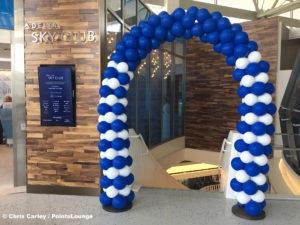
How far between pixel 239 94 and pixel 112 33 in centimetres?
275

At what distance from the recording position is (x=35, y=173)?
4203 mm

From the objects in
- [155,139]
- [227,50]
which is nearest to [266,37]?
[155,139]

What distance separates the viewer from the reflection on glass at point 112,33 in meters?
4.71

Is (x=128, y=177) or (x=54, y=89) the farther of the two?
(x=54, y=89)

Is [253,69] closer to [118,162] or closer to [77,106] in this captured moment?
[118,162]

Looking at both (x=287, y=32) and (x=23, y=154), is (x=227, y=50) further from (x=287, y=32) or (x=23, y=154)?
(x=287, y=32)

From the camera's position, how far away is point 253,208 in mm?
3254

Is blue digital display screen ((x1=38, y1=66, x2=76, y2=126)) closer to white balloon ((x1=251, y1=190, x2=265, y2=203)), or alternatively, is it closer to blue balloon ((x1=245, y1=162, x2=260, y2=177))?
blue balloon ((x1=245, y1=162, x2=260, y2=177))

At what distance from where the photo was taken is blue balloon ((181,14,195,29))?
10.7ft

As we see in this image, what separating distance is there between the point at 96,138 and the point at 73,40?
60.6 inches

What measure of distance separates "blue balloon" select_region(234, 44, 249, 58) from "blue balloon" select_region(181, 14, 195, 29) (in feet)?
2.09

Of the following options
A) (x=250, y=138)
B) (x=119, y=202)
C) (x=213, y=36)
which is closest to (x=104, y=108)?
(x=119, y=202)

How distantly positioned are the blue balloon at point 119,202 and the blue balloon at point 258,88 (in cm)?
218

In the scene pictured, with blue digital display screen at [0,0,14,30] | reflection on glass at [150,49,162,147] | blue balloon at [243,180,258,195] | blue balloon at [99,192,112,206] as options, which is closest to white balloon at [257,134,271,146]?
blue balloon at [243,180,258,195]
